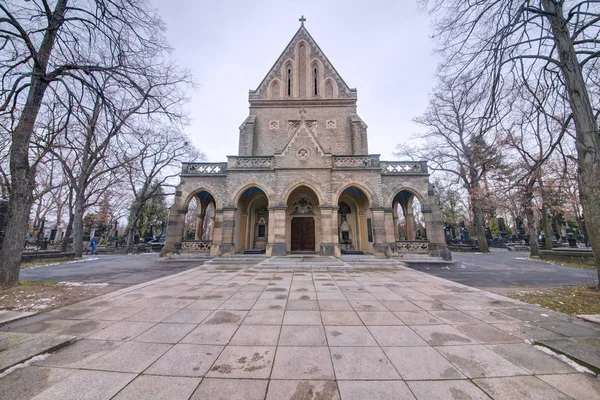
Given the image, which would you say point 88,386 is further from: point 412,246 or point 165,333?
point 412,246

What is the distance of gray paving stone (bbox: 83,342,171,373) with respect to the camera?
253cm

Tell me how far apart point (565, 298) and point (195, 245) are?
1754cm

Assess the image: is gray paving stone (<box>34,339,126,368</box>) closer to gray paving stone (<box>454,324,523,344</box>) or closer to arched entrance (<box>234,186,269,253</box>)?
gray paving stone (<box>454,324,523,344</box>)

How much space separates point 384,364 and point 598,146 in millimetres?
7957

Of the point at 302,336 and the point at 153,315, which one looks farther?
the point at 153,315

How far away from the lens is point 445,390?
2156 millimetres

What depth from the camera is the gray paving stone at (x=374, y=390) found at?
6.72 feet

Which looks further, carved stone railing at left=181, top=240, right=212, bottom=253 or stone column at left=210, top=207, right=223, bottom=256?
carved stone railing at left=181, top=240, right=212, bottom=253

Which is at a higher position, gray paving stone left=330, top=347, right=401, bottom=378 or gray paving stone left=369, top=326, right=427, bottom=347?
gray paving stone left=330, top=347, right=401, bottom=378

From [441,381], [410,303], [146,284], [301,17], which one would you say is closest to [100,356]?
[441,381]

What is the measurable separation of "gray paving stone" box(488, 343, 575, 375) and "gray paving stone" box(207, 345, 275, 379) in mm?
3082

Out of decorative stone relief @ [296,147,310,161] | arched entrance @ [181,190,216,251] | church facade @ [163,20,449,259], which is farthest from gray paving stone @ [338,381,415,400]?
arched entrance @ [181,190,216,251]

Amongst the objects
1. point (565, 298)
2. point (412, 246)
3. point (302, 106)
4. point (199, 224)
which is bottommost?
point (565, 298)

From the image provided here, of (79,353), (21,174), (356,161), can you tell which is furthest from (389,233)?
(21,174)
